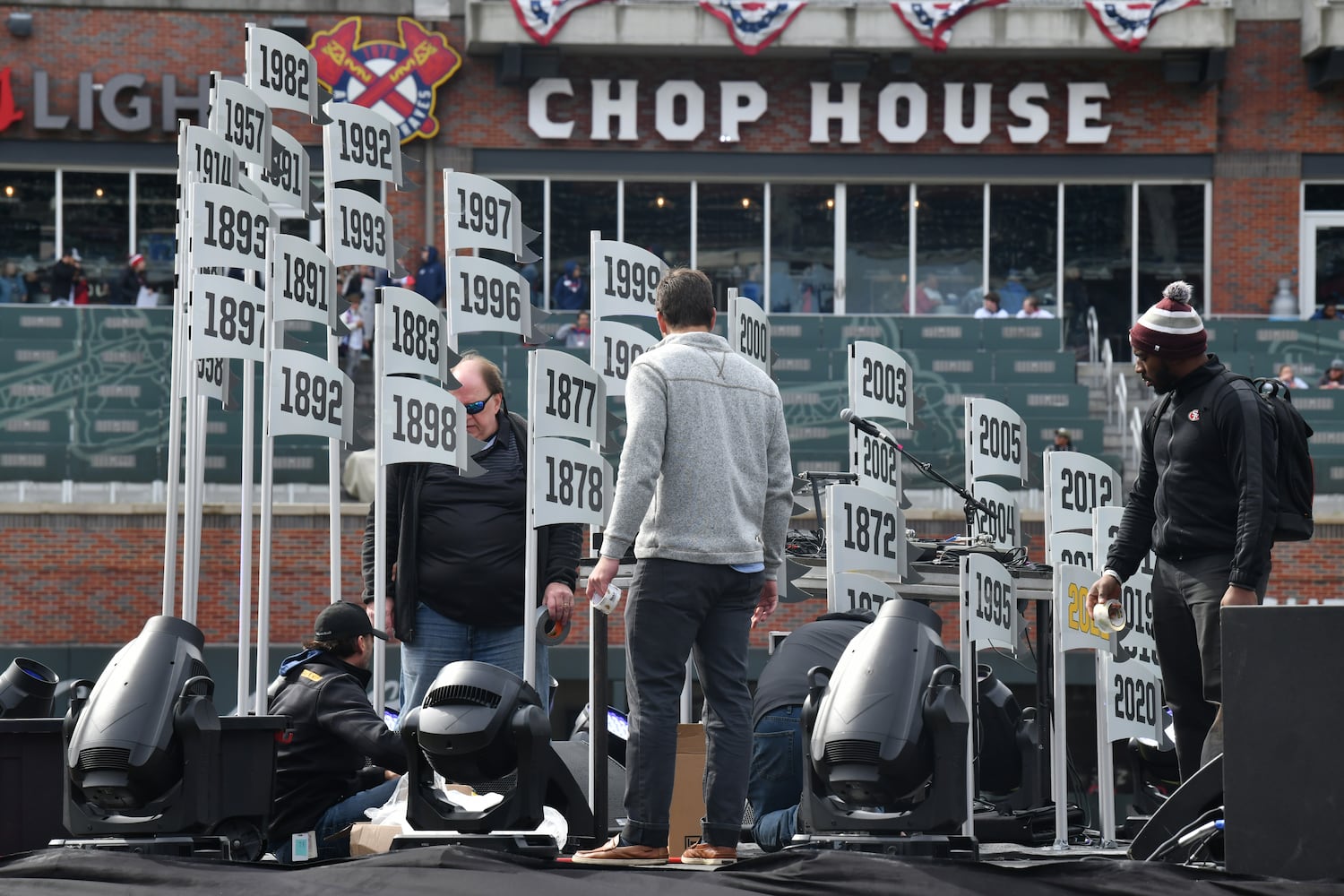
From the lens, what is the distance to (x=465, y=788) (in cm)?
558

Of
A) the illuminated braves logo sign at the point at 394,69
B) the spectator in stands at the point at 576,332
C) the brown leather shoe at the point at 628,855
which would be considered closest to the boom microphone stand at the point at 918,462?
the brown leather shoe at the point at 628,855

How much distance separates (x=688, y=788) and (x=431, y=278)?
1636 centimetres

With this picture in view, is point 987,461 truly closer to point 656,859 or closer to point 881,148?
point 656,859

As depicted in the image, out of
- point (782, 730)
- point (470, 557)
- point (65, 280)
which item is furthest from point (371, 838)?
point (65, 280)

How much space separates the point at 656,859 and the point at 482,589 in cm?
168

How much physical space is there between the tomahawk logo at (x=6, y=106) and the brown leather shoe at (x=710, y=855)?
2176 centimetres

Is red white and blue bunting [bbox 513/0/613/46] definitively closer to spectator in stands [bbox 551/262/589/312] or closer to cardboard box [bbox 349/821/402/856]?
spectator in stands [bbox 551/262/589/312]

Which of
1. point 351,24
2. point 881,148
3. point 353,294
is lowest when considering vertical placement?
point 353,294

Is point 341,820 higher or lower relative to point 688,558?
lower

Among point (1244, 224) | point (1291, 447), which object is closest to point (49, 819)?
point (1291, 447)

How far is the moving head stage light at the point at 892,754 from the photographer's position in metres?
4.68

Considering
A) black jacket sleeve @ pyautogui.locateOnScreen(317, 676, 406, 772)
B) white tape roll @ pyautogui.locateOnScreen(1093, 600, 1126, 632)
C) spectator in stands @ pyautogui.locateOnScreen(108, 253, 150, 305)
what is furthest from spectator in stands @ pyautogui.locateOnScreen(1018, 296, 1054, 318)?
black jacket sleeve @ pyautogui.locateOnScreen(317, 676, 406, 772)

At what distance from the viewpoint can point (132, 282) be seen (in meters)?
23.2

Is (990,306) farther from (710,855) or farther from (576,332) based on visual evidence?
(710,855)
